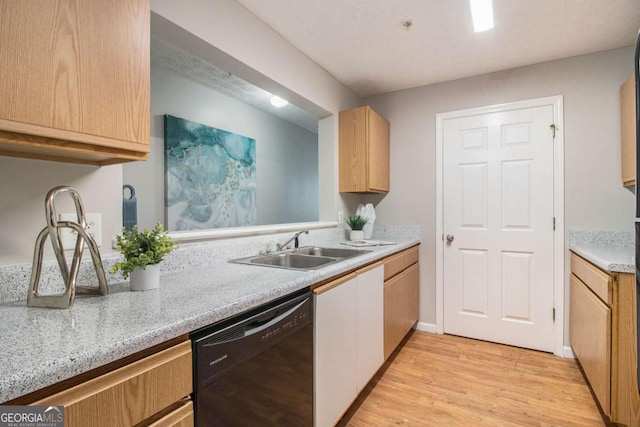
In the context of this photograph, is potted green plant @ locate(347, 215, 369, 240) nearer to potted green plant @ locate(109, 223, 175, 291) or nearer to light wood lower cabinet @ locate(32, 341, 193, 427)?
potted green plant @ locate(109, 223, 175, 291)

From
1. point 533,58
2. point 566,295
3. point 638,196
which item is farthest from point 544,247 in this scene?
point 638,196

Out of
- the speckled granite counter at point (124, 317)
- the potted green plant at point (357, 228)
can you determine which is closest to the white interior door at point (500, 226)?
the potted green plant at point (357, 228)

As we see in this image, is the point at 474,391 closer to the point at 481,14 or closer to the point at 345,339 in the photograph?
the point at 345,339

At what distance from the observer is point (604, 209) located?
2.34 metres

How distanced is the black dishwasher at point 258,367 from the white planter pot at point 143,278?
0.38 metres

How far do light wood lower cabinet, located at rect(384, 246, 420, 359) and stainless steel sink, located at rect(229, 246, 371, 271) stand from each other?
0.34 meters

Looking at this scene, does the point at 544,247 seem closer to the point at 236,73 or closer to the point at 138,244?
the point at 236,73

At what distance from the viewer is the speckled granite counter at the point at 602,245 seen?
5.95 feet

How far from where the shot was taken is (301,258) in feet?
6.73

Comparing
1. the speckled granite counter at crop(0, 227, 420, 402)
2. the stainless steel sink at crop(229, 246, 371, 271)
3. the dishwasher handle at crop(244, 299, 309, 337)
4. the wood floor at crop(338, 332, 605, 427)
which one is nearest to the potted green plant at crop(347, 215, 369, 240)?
the stainless steel sink at crop(229, 246, 371, 271)

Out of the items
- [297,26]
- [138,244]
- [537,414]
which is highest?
[297,26]

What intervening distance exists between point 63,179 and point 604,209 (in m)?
3.23

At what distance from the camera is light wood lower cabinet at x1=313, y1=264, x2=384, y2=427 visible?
1.43 m

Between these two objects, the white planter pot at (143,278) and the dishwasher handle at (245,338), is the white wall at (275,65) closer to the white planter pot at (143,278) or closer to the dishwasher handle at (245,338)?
the white planter pot at (143,278)
